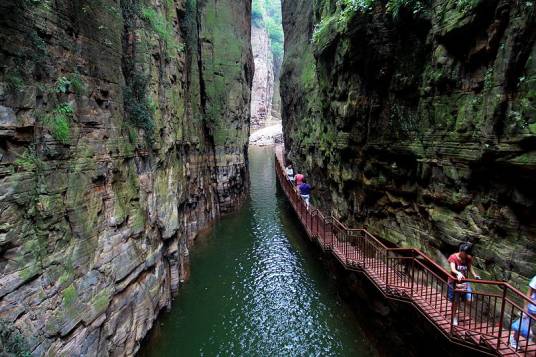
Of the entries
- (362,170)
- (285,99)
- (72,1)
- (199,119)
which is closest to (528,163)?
(362,170)

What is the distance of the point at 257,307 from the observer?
43.0 feet

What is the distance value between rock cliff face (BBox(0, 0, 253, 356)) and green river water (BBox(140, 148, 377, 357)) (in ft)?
3.60

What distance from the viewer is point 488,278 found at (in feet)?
23.0

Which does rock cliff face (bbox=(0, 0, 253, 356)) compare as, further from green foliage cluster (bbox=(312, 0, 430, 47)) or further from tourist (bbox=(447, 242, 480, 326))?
tourist (bbox=(447, 242, 480, 326))

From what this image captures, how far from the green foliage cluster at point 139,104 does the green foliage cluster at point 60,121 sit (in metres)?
3.09

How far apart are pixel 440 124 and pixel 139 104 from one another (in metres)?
8.97

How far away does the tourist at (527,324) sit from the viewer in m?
5.37

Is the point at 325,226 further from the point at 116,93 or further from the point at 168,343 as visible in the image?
the point at 116,93

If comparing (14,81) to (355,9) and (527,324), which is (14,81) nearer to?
(355,9)

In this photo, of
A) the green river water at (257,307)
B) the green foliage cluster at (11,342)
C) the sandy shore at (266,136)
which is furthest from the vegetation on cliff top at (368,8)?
the sandy shore at (266,136)

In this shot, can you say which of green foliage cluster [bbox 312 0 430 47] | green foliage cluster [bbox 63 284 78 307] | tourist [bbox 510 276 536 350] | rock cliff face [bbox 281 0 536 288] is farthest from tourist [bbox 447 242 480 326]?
green foliage cluster [bbox 63 284 78 307]

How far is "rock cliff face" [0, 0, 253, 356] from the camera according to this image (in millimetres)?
5941

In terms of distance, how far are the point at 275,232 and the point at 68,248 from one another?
48.8 feet

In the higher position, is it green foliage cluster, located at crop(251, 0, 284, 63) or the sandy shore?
green foliage cluster, located at crop(251, 0, 284, 63)
